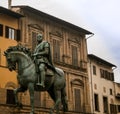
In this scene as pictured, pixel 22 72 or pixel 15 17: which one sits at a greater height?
pixel 15 17

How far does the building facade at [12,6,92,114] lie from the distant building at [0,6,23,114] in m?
0.78

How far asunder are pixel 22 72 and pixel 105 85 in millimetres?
30759

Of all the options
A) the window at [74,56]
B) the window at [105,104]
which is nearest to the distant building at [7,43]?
the window at [74,56]

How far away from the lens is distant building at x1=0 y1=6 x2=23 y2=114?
87.4 feet

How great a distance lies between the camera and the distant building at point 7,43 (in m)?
26.6

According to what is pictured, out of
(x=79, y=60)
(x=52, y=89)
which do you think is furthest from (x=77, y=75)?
(x=52, y=89)

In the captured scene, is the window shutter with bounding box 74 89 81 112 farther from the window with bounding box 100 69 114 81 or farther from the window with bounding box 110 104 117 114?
the window with bounding box 110 104 117 114

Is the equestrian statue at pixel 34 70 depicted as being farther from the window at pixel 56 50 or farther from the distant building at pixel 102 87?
the distant building at pixel 102 87

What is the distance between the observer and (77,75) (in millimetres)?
35000

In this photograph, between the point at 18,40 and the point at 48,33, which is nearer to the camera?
the point at 18,40

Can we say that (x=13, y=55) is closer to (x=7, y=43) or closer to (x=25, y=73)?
(x=25, y=73)

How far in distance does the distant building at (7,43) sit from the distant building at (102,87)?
36.1ft

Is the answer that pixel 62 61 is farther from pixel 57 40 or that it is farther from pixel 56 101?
pixel 56 101

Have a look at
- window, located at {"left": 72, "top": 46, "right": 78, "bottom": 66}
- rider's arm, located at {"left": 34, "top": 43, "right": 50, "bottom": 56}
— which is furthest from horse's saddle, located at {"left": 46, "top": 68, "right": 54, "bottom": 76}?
window, located at {"left": 72, "top": 46, "right": 78, "bottom": 66}
